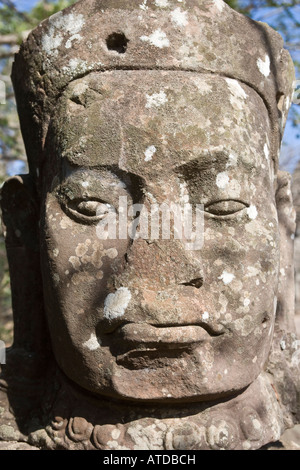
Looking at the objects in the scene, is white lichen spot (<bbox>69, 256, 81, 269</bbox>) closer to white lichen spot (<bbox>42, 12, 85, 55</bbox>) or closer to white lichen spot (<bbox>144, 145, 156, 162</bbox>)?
white lichen spot (<bbox>144, 145, 156, 162</bbox>)

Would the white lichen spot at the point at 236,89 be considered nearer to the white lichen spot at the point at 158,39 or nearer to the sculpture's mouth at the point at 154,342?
the white lichen spot at the point at 158,39

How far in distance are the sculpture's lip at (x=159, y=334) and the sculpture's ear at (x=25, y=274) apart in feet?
2.13

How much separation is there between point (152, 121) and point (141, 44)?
0.99ft

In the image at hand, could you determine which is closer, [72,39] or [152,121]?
[152,121]

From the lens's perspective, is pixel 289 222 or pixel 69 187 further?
pixel 289 222

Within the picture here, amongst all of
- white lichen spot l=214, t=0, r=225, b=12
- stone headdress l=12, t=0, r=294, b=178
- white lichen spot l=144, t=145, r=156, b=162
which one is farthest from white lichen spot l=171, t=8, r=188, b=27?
white lichen spot l=144, t=145, r=156, b=162

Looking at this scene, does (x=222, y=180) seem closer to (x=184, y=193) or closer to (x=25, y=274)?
(x=184, y=193)

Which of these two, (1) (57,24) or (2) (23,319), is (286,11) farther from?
(2) (23,319)

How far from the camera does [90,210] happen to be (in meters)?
1.62

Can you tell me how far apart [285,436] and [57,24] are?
2058 mm

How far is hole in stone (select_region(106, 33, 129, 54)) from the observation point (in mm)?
1683

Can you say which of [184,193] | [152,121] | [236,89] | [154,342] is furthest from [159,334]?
[236,89]

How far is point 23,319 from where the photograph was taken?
6.61 ft
